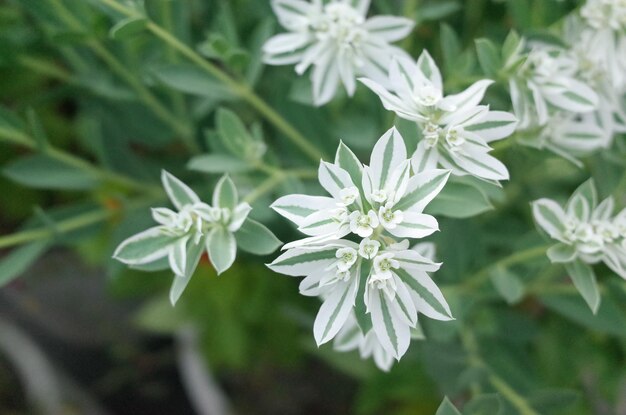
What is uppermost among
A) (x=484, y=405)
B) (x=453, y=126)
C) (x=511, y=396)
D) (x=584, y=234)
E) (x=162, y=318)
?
(x=453, y=126)

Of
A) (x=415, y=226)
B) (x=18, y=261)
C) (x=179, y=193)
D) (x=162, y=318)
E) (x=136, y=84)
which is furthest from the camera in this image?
(x=162, y=318)

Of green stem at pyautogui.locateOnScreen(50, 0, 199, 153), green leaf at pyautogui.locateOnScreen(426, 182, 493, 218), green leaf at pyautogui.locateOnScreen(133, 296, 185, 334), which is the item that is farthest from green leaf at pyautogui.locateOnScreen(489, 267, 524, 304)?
green leaf at pyautogui.locateOnScreen(133, 296, 185, 334)

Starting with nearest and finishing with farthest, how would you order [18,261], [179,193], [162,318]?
[179,193], [18,261], [162,318]

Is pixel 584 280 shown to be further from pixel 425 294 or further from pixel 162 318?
pixel 162 318

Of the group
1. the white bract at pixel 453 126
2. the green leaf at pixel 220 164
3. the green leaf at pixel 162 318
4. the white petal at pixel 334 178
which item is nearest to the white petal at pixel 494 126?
the white bract at pixel 453 126

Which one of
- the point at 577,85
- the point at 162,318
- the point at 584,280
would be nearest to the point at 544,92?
the point at 577,85
